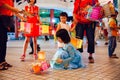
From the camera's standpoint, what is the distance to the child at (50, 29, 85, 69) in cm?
454

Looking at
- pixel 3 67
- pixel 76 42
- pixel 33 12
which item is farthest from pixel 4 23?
pixel 33 12

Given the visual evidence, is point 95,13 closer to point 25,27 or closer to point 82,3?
point 82,3

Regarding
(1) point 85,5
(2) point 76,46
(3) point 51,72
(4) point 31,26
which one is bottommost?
(3) point 51,72

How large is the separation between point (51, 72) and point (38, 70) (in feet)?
0.78

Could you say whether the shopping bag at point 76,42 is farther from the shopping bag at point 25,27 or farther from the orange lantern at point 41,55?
the shopping bag at point 25,27

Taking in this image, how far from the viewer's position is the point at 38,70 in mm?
4113

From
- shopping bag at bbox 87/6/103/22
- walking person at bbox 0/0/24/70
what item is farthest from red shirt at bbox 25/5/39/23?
shopping bag at bbox 87/6/103/22

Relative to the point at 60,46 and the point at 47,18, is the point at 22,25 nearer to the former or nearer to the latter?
the point at 60,46

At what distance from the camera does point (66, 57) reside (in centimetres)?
460

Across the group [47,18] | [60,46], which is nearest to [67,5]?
[47,18]

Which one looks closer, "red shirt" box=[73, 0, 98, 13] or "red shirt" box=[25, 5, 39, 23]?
"red shirt" box=[73, 0, 98, 13]

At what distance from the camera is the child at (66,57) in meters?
4.54

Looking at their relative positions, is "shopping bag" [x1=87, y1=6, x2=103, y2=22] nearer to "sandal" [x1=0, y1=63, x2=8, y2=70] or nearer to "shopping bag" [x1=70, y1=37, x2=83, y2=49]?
"shopping bag" [x1=70, y1=37, x2=83, y2=49]

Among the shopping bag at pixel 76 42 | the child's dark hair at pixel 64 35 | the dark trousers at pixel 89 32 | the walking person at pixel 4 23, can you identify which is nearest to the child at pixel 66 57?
the child's dark hair at pixel 64 35
